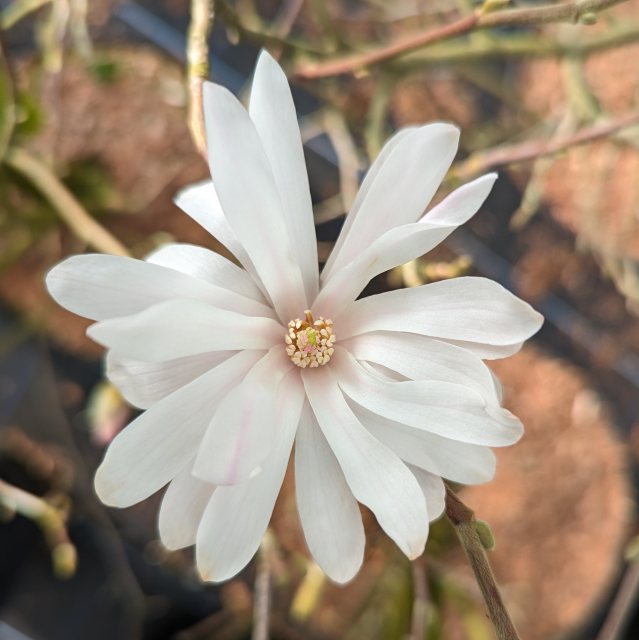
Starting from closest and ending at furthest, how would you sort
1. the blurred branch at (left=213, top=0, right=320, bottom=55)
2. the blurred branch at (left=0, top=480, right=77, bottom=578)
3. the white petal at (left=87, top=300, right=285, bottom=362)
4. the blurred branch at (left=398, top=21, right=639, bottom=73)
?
1. the white petal at (left=87, top=300, right=285, bottom=362)
2. the blurred branch at (left=213, top=0, right=320, bottom=55)
3. the blurred branch at (left=0, top=480, right=77, bottom=578)
4. the blurred branch at (left=398, top=21, right=639, bottom=73)

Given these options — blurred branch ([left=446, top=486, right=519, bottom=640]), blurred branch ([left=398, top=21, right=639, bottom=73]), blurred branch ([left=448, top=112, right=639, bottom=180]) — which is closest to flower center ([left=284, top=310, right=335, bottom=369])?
blurred branch ([left=446, top=486, right=519, bottom=640])

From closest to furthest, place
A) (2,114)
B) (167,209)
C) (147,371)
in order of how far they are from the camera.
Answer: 1. (147,371)
2. (2,114)
3. (167,209)

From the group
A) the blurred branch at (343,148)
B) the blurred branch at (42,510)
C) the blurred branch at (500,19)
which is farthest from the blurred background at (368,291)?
the blurred branch at (500,19)

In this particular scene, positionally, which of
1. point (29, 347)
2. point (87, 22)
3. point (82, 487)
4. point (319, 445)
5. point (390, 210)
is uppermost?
point (87, 22)

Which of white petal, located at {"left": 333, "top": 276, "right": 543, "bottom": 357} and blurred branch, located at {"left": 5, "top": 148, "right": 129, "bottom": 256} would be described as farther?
blurred branch, located at {"left": 5, "top": 148, "right": 129, "bottom": 256}

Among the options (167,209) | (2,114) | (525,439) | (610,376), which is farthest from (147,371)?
(610,376)

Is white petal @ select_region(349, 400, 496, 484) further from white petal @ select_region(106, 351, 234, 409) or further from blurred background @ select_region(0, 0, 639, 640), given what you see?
blurred background @ select_region(0, 0, 639, 640)

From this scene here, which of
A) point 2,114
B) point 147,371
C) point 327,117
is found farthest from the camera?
point 327,117

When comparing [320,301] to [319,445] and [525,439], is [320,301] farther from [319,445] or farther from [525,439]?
[525,439]

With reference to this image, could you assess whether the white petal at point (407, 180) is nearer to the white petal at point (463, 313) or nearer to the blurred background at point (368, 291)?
the white petal at point (463, 313)
